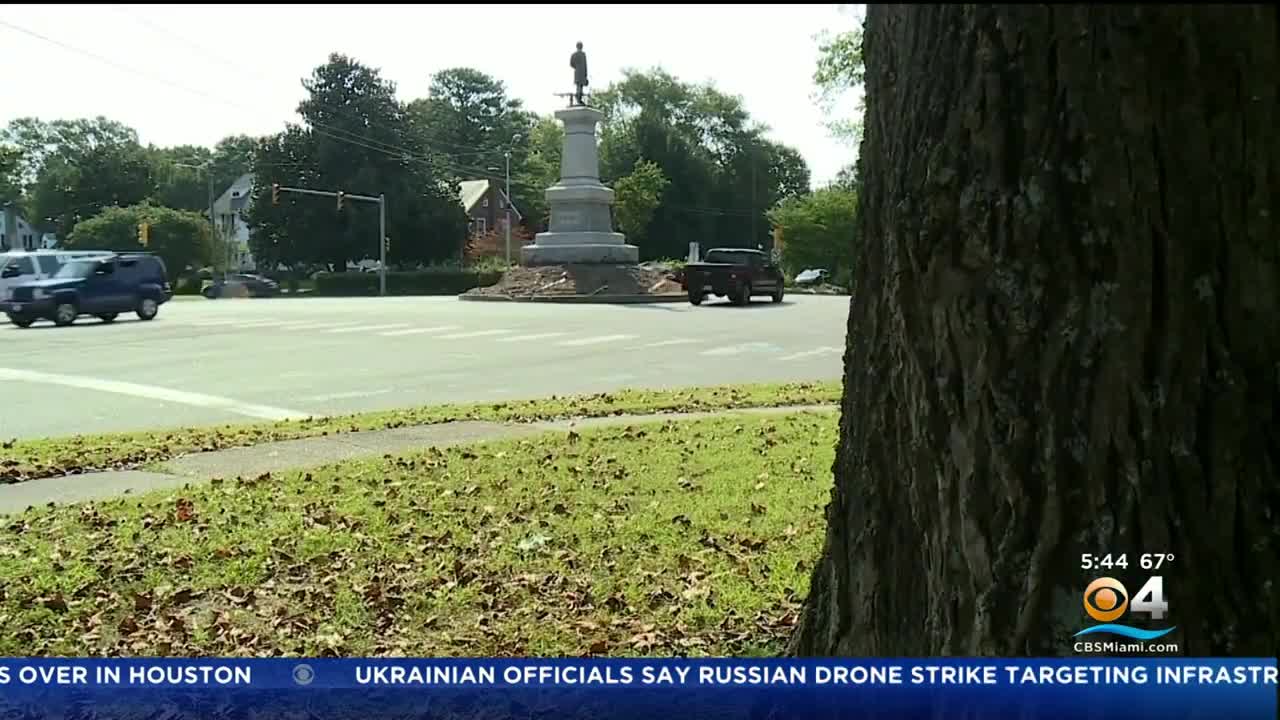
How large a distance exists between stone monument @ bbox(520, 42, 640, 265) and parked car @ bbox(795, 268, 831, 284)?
1974 centimetres

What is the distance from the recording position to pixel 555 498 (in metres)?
6.38

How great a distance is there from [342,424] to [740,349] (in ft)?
31.3

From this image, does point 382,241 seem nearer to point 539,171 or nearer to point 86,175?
point 86,175

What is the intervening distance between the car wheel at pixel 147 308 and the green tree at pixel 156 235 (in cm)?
3665

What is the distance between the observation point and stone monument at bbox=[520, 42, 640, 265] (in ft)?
128

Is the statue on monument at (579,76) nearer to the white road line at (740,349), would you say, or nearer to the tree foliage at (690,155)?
the white road line at (740,349)

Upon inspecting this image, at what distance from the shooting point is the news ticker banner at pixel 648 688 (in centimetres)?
228

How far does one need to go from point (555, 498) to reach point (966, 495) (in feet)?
13.9

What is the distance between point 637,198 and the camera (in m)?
67.9

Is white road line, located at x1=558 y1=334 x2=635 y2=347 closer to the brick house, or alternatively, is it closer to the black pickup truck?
the black pickup truck

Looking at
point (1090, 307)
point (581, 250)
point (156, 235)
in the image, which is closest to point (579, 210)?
point (581, 250)

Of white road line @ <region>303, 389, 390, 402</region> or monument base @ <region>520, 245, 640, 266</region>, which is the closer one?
white road line @ <region>303, 389, 390, 402</region>

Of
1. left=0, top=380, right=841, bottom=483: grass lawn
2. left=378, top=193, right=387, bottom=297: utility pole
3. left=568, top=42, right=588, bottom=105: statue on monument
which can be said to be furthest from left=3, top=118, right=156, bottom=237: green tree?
left=0, top=380, right=841, bottom=483: grass lawn

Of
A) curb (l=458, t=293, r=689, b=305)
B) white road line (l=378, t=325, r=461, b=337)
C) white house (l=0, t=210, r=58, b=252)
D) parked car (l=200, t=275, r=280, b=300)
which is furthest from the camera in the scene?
white house (l=0, t=210, r=58, b=252)
